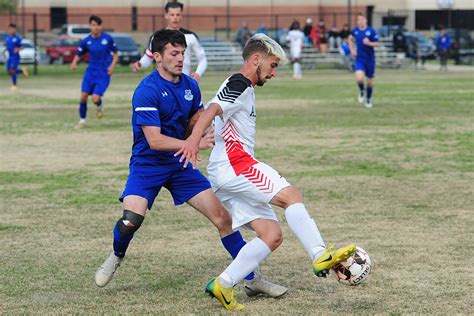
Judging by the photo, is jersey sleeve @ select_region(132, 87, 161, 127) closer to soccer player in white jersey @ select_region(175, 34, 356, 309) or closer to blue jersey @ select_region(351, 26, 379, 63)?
soccer player in white jersey @ select_region(175, 34, 356, 309)

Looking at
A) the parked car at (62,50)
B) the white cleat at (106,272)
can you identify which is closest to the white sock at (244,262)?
the white cleat at (106,272)

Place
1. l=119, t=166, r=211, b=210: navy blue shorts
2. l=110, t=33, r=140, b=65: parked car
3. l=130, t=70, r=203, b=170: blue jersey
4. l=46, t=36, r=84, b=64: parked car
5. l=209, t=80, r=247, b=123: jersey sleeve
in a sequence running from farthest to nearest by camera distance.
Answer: l=46, t=36, r=84, b=64: parked car < l=110, t=33, r=140, b=65: parked car < l=119, t=166, r=211, b=210: navy blue shorts < l=130, t=70, r=203, b=170: blue jersey < l=209, t=80, r=247, b=123: jersey sleeve

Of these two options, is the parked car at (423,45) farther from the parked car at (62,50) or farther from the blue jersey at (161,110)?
the blue jersey at (161,110)

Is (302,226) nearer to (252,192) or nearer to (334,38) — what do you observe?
(252,192)

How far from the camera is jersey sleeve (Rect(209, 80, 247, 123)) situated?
256 inches

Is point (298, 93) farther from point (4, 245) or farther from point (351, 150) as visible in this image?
point (4, 245)

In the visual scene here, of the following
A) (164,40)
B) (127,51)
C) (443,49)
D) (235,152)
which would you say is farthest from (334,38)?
(235,152)

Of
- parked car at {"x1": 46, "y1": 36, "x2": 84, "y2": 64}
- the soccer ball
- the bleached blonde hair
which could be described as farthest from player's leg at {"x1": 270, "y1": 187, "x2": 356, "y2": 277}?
parked car at {"x1": 46, "y1": 36, "x2": 84, "y2": 64}

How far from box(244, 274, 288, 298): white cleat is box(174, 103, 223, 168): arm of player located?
99 cm

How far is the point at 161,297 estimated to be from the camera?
6.93 metres

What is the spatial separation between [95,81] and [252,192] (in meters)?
13.9

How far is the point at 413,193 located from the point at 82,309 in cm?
565

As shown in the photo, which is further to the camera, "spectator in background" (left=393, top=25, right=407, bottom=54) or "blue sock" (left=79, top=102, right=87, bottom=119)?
"spectator in background" (left=393, top=25, right=407, bottom=54)

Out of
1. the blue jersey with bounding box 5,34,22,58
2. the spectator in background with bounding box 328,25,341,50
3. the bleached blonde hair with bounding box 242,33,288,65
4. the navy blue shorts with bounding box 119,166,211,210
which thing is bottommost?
the navy blue shorts with bounding box 119,166,211,210
